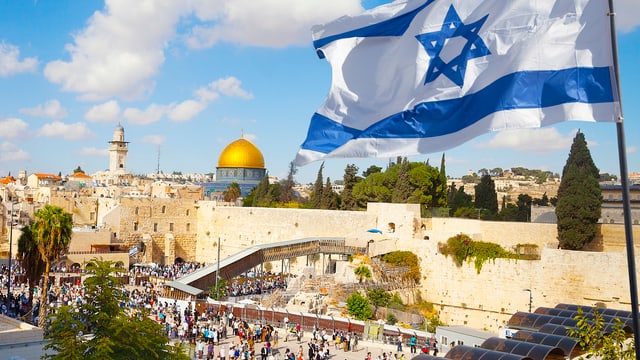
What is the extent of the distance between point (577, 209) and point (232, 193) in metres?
38.7

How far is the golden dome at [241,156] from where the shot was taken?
62.3m

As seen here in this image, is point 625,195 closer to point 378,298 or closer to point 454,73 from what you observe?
point 454,73

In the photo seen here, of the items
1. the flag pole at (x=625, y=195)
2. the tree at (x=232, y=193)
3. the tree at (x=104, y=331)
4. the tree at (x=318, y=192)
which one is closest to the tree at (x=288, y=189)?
the tree at (x=232, y=193)

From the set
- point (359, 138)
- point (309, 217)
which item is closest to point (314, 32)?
point (359, 138)

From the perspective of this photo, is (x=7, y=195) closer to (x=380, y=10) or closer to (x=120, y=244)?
(x=120, y=244)

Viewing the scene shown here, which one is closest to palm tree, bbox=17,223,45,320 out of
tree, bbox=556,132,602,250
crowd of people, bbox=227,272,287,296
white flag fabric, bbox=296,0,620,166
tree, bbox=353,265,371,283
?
crowd of people, bbox=227,272,287,296

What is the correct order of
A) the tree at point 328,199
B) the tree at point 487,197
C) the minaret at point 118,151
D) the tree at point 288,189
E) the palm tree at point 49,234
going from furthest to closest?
the minaret at point 118,151, the tree at point 288,189, the tree at point 487,197, the tree at point 328,199, the palm tree at point 49,234

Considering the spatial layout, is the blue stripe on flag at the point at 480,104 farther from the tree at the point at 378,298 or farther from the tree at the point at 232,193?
the tree at the point at 232,193

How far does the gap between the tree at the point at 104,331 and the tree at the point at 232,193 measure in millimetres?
46201

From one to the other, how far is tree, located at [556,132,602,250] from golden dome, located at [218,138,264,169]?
41.4 metres

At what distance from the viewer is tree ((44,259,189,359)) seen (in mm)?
8548

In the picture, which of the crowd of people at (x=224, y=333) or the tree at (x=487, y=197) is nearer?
the crowd of people at (x=224, y=333)

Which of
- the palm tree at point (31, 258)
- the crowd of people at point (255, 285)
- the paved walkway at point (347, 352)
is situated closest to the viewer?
the paved walkway at point (347, 352)

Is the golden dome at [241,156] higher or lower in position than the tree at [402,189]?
higher
